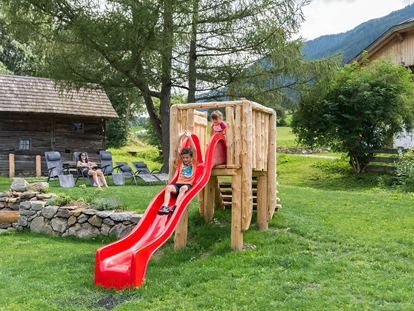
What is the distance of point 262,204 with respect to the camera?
8.31 m

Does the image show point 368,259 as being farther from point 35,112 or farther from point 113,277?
point 35,112

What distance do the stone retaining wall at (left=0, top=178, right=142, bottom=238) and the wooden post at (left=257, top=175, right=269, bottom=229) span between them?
94.6 inches

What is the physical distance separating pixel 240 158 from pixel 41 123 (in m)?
15.8

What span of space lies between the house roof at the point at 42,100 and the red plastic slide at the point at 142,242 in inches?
516

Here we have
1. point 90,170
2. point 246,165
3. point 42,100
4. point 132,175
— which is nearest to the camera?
point 246,165

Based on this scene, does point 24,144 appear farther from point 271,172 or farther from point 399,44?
point 399,44

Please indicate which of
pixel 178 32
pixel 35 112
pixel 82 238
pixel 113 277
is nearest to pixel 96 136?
pixel 35 112

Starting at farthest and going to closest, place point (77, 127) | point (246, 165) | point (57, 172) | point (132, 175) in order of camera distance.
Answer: point (77, 127), point (132, 175), point (57, 172), point (246, 165)

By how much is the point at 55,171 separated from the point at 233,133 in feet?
29.8

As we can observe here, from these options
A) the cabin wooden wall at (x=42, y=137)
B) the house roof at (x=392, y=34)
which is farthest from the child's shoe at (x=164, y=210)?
the house roof at (x=392, y=34)

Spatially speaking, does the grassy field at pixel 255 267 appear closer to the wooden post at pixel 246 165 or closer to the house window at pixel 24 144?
the wooden post at pixel 246 165

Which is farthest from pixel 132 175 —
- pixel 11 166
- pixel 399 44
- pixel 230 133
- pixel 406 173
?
pixel 399 44

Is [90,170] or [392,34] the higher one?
[392,34]

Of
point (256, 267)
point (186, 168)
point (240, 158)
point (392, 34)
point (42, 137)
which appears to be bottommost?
point (256, 267)
